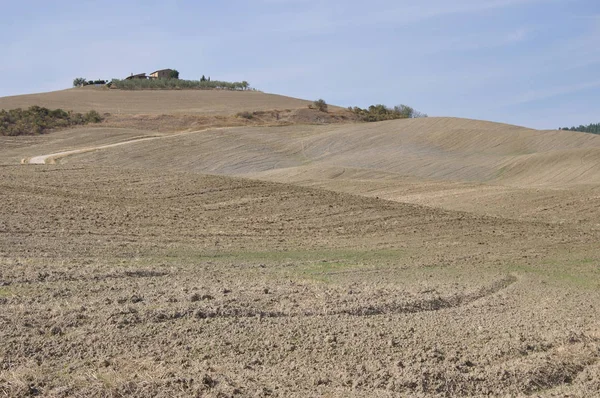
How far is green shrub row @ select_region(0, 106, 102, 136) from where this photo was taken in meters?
58.8

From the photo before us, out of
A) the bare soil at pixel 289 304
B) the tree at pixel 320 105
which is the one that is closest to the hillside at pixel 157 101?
the tree at pixel 320 105

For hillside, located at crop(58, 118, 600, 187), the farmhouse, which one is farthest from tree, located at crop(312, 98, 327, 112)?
the farmhouse

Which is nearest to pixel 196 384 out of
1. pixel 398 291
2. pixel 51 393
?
pixel 51 393

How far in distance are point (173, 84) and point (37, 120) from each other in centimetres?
4465

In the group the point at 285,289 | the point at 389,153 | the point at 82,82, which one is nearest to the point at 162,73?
the point at 82,82

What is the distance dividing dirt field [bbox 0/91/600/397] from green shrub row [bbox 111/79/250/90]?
75.3 meters

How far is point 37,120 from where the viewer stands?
2447 inches

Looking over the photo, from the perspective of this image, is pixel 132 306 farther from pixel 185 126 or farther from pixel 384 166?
pixel 185 126

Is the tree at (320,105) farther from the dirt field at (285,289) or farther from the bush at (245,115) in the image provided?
the dirt field at (285,289)

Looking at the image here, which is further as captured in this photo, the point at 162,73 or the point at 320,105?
the point at 162,73

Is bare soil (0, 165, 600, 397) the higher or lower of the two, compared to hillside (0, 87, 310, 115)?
lower

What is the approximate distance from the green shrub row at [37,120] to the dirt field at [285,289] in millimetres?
32360

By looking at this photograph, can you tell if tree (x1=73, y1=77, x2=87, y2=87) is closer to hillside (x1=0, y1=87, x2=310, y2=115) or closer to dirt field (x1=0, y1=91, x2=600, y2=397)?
hillside (x1=0, y1=87, x2=310, y2=115)

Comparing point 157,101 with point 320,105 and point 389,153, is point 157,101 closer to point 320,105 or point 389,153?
point 320,105
